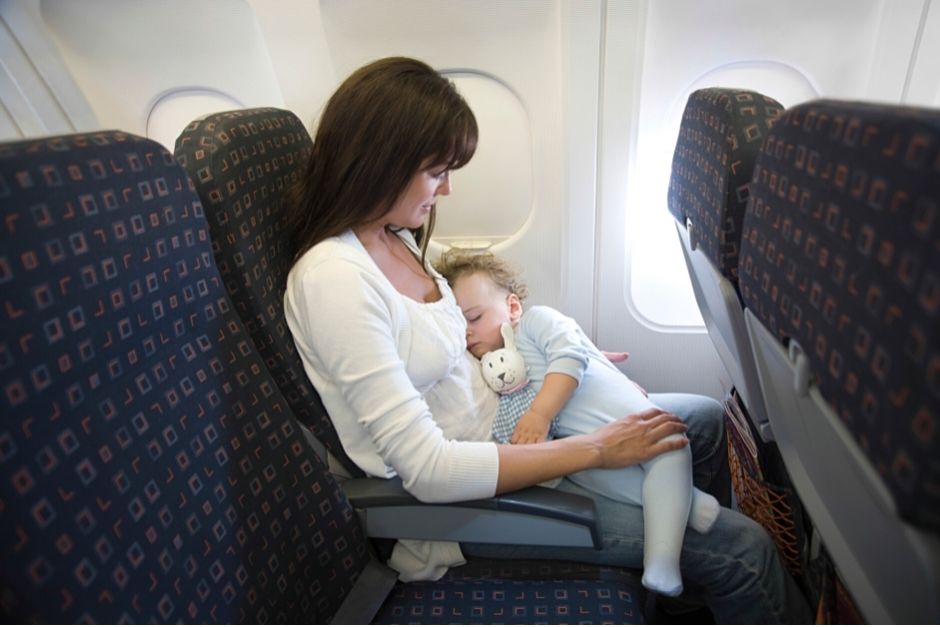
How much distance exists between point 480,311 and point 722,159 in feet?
2.43

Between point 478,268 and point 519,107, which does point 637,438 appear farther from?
point 519,107

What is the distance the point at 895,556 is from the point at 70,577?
0.86 metres

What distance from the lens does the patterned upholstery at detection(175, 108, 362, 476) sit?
958mm

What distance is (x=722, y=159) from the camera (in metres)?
0.94

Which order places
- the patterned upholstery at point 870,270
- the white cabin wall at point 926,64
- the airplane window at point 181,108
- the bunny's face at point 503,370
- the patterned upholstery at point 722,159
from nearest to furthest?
the patterned upholstery at point 870,270, the patterned upholstery at point 722,159, the bunny's face at point 503,370, the white cabin wall at point 926,64, the airplane window at point 181,108

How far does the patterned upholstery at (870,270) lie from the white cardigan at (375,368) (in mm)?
588

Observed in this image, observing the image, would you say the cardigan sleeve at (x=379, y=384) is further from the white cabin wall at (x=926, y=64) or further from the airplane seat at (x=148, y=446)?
the white cabin wall at (x=926, y=64)

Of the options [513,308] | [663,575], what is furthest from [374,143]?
[663,575]

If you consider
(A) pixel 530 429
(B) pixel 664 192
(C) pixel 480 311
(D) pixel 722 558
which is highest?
(B) pixel 664 192

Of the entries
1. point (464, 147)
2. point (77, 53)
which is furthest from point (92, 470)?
point (77, 53)

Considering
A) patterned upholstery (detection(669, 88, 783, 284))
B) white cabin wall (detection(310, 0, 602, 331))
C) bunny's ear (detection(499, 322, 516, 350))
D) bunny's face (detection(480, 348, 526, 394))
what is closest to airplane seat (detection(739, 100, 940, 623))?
patterned upholstery (detection(669, 88, 783, 284))

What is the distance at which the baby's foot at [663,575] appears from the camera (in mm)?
1038

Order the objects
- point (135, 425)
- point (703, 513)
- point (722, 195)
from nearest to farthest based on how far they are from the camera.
Result: 1. point (135, 425)
2. point (722, 195)
3. point (703, 513)

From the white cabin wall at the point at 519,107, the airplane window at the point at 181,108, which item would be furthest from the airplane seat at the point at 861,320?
the airplane window at the point at 181,108
